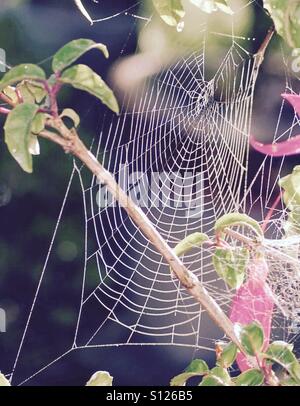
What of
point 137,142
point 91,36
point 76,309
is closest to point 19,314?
point 76,309

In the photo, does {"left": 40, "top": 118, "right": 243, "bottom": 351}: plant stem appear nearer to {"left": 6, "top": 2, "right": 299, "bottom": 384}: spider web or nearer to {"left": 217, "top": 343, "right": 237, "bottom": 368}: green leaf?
{"left": 217, "top": 343, "right": 237, "bottom": 368}: green leaf

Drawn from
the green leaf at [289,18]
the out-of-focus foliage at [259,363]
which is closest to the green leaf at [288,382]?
the out-of-focus foliage at [259,363]

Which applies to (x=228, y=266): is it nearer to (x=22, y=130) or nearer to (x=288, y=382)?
(x=288, y=382)

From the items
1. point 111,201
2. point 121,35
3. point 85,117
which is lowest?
point 111,201

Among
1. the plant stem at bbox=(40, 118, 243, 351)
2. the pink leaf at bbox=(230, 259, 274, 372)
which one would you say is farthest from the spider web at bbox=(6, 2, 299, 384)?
the plant stem at bbox=(40, 118, 243, 351)

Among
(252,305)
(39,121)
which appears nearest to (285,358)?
(252,305)

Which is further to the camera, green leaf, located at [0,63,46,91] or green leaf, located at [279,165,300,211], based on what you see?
A: green leaf, located at [279,165,300,211]
